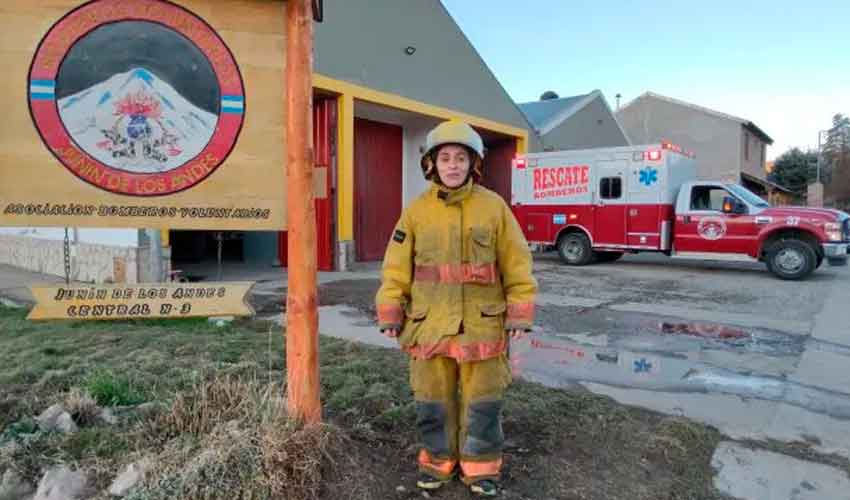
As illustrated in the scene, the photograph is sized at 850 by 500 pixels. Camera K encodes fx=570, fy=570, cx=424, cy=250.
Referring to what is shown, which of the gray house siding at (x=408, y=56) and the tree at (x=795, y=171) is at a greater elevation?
the tree at (x=795, y=171)

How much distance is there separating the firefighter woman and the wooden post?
1.49 ft

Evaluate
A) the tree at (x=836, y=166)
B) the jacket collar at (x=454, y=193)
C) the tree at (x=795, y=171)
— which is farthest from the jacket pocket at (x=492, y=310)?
the tree at (x=795, y=171)

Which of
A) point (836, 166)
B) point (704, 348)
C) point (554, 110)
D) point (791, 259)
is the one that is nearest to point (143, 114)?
point (704, 348)

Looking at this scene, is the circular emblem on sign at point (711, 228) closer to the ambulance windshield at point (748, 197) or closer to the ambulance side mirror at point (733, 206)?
the ambulance side mirror at point (733, 206)

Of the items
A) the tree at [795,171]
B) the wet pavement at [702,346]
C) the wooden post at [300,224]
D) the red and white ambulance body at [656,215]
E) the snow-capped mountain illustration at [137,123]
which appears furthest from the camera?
the tree at [795,171]

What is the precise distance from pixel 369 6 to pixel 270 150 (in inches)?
409

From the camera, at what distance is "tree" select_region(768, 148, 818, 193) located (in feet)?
169

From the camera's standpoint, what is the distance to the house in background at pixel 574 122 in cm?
2027

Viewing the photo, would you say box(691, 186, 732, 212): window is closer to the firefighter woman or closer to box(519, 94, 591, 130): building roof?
box(519, 94, 591, 130): building roof

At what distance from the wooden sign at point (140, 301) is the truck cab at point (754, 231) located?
11.7 metres

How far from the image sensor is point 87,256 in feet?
30.5

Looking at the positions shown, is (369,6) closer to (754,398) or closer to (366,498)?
(754,398)

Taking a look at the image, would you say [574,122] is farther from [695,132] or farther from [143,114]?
[143,114]

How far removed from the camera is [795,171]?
51.8m
